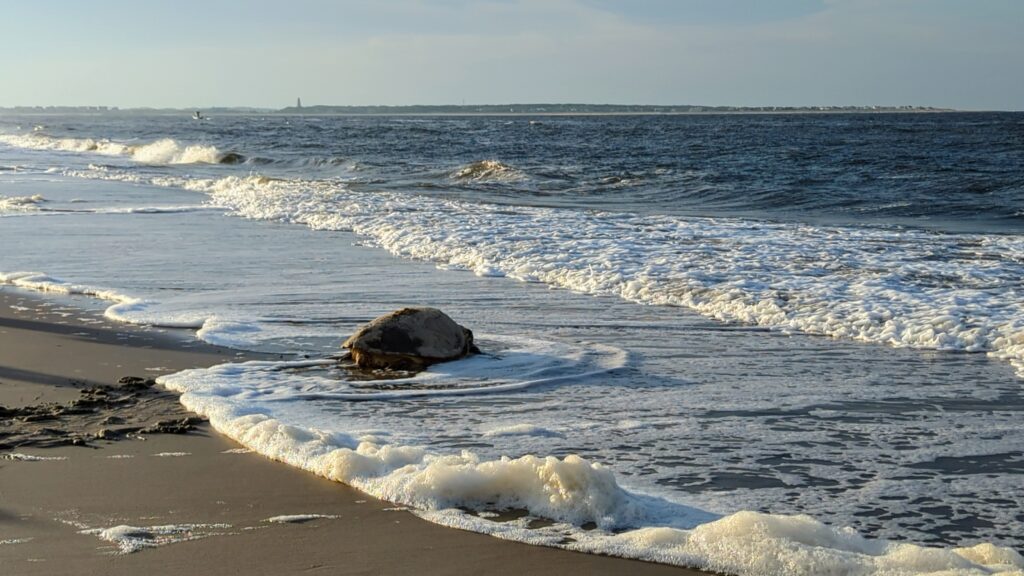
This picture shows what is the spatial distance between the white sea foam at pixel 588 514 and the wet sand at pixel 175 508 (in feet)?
0.30

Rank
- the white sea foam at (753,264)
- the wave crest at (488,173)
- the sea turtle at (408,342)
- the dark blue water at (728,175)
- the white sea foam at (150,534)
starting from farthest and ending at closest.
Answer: the wave crest at (488,173) < the dark blue water at (728,175) < the white sea foam at (753,264) < the sea turtle at (408,342) < the white sea foam at (150,534)

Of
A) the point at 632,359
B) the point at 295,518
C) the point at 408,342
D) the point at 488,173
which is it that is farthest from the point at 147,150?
the point at 295,518

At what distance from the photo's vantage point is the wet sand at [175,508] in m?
3.84

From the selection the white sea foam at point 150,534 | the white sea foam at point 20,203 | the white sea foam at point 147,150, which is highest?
the white sea foam at point 147,150

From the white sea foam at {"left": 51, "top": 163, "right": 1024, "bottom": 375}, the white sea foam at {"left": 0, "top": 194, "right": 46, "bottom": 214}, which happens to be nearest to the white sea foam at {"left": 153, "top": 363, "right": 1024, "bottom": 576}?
the white sea foam at {"left": 51, "top": 163, "right": 1024, "bottom": 375}

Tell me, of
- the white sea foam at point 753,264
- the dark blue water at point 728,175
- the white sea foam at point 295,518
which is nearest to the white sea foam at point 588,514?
the white sea foam at point 295,518

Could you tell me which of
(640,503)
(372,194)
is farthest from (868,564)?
(372,194)

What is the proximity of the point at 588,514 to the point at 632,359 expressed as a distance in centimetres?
290

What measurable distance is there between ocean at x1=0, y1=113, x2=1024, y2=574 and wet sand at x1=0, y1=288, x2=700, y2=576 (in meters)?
0.18

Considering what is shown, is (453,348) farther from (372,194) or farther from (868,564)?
(372,194)

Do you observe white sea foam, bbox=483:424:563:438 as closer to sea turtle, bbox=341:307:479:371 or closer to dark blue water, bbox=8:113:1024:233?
sea turtle, bbox=341:307:479:371

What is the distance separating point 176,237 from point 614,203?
30.8 feet

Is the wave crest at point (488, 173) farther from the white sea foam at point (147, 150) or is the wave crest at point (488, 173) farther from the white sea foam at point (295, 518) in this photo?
the white sea foam at point (295, 518)

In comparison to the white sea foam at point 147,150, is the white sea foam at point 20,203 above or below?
below
